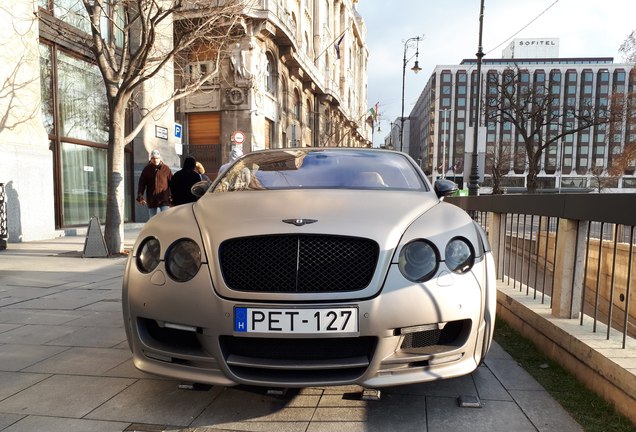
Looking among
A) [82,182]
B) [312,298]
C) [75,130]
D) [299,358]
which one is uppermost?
[75,130]

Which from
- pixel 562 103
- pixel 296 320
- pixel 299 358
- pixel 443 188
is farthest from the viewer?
pixel 562 103

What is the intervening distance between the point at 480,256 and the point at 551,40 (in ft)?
405

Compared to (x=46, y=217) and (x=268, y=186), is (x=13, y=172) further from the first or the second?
(x=268, y=186)

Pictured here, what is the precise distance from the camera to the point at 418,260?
90.7 inches

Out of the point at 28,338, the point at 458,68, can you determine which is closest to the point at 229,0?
the point at 28,338

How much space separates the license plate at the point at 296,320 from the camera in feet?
7.00

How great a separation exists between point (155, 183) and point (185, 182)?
1.62 meters

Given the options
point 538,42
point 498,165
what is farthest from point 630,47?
point 538,42

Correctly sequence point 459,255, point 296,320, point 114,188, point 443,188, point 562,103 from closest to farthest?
point 296,320 → point 459,255 → point 443,188 → point 114,188 → point 562,103

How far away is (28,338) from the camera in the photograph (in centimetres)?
380

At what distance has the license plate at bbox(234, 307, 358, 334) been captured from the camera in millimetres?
2133

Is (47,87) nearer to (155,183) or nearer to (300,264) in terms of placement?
(155,183)

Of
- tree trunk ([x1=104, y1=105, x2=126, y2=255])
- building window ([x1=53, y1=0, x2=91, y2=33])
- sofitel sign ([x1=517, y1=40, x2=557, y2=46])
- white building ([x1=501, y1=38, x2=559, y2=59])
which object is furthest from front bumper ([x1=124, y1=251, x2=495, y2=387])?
sofitel sign ([x1=517, y1=40, x2=557, y2=46])

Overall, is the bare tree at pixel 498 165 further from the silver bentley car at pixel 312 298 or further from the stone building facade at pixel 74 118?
the silver bentley car at pixel 312 298
